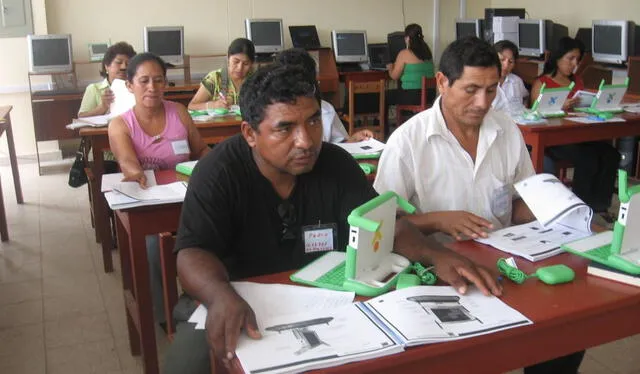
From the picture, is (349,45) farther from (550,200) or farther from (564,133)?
(550,200)

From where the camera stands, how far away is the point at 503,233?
5.87ft

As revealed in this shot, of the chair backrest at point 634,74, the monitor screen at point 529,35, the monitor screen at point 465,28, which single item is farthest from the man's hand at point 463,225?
the monitor screen at point 465,28

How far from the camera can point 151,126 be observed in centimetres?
303

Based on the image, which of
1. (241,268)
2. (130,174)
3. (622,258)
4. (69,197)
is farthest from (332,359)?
(69,197)

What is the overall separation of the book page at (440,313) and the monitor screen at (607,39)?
5.44 metres

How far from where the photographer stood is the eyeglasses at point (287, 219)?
5.48ft

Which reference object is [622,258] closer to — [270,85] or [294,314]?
[294,314]

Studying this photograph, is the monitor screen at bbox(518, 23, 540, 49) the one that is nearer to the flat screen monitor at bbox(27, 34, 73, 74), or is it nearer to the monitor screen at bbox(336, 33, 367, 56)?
the monitor screen at bbox(336, 33, 367, 56)

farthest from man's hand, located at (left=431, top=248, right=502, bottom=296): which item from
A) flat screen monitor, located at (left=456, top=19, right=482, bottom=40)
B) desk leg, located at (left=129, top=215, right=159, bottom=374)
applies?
flat screen monitor, located at (left=456, top=19, right=482, bottom=40)

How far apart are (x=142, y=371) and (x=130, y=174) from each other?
788 mm

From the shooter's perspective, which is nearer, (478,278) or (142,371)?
(478,278)

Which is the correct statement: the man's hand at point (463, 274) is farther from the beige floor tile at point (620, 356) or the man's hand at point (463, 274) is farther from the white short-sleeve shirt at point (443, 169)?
the beige floor tile at point (620, 356)

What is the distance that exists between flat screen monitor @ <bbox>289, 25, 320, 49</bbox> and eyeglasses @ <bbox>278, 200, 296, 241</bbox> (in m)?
5.94

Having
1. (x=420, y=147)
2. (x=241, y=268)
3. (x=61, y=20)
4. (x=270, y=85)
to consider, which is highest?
(x=61, y=20)
